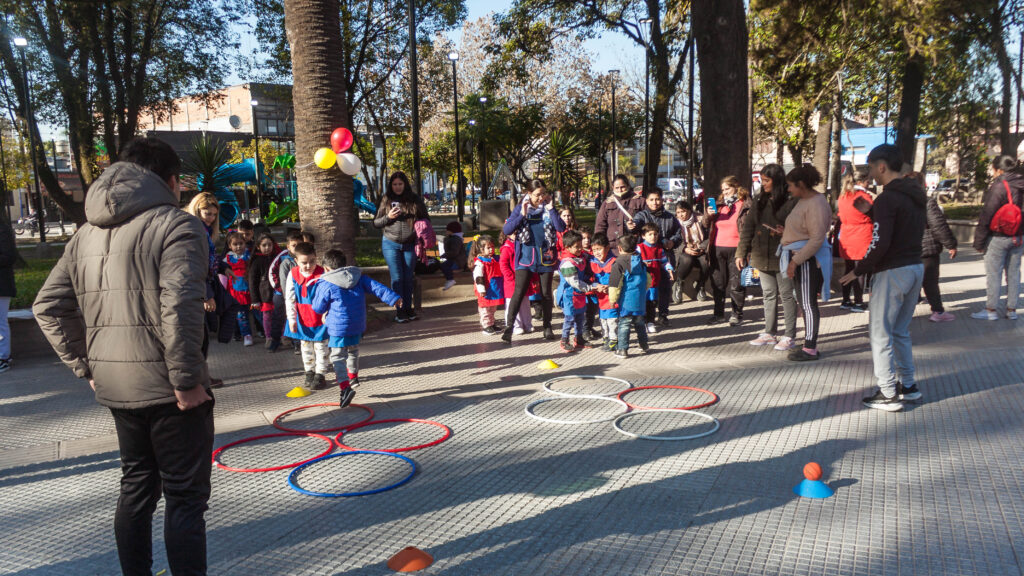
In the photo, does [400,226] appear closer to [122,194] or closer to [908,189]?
[908,189]

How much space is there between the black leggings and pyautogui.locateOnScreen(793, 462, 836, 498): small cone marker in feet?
16.7

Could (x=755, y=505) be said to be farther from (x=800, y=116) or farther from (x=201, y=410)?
(x=800, y=116)

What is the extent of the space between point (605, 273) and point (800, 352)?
221 cm

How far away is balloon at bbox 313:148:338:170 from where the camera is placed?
30.5 ft

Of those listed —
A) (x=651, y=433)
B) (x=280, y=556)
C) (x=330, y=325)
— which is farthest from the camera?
(x=330, y=325)

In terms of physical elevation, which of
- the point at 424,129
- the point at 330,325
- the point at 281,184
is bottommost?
the point at 330,325

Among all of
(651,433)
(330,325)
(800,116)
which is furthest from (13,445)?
(800,116)

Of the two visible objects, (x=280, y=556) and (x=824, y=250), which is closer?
(x=280, y=556)

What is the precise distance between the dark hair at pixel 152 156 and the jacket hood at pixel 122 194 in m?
0.05

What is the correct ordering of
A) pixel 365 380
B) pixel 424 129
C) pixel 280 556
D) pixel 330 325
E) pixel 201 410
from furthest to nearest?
pixel 424 129
pixel 365 380
pixel 330 325
pixel 280 556
pixel 201 410

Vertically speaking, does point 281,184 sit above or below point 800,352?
above

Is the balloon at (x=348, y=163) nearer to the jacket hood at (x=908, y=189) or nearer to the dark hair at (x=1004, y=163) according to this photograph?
the jacket hood at (x=908, y=189)

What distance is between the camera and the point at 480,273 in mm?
9469

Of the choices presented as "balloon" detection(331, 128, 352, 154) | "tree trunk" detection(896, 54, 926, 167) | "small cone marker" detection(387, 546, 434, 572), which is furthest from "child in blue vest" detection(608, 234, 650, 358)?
"tree trunk" detection(896, 54, 926, 167)
